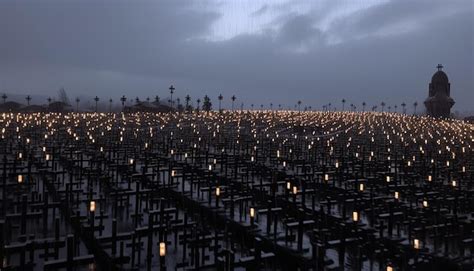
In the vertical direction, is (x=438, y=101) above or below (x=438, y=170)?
above

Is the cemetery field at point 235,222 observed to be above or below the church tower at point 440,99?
below

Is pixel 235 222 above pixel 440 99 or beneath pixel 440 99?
beneath

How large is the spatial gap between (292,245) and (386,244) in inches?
117

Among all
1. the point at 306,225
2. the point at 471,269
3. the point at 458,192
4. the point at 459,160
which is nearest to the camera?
the point at 471,269

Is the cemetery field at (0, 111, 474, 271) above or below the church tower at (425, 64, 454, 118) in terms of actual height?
below

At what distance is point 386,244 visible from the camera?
13.3 m

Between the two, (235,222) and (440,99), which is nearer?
(235,222)

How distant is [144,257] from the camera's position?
39.0 feet

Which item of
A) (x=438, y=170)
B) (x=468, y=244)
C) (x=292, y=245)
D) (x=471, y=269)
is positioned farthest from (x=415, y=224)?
(x=438, y=170)

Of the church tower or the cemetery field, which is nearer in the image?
the cemetery field

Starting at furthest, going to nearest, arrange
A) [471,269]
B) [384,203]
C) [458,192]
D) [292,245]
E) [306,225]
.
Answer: [458,192], [384,203], [306,225], [292,245], [471,269]

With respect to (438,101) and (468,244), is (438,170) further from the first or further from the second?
(438,101)

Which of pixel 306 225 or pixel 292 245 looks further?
pixel 306 225

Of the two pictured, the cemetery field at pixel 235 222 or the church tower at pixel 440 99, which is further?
the church tower at pixel 440 99
